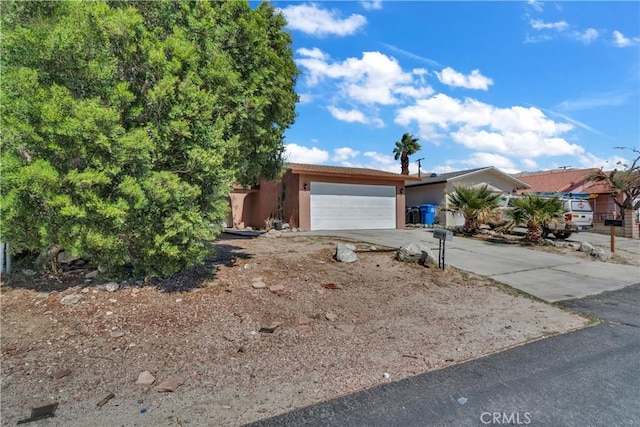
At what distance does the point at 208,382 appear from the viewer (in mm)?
3344

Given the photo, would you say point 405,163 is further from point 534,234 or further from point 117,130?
point 117,130

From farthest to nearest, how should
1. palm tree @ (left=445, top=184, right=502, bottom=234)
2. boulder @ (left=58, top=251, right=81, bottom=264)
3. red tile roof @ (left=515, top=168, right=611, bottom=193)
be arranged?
1. red tile roof @ (left=515, top=168, right=611, bottom=193)
2. palm tree @ (left=445, top=184, right=502, bottom=234)
3. boulder @ (left=58, top=251, right=81, bottom=264)

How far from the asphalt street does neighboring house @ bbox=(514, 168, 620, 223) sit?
20.8 m

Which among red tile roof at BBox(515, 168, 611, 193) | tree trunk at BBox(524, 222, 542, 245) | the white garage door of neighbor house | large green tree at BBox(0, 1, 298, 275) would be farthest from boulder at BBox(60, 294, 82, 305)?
red tile roof at BBox(515, 168, 611, 193)

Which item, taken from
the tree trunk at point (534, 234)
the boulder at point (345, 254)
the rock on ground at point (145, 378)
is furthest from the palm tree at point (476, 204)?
Answer: the rock on ground at point (145, 378)

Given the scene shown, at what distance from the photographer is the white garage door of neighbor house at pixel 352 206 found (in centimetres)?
1614

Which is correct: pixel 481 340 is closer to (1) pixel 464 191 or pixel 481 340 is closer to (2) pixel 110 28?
(2) pixel 110 28

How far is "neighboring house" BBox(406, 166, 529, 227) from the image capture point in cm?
2156

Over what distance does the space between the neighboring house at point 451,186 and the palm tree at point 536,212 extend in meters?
7.27

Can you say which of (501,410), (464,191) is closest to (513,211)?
(464,191)

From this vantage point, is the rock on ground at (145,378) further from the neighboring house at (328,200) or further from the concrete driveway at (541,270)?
the neighboring house at (328,200)

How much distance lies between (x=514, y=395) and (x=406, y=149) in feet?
99.6

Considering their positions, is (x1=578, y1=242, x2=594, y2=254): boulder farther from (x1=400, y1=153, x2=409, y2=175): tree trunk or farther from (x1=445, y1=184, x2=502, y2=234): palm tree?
(x1=400, y1=153, x2=409, y2=175): tree trunk

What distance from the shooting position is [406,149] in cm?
3203
